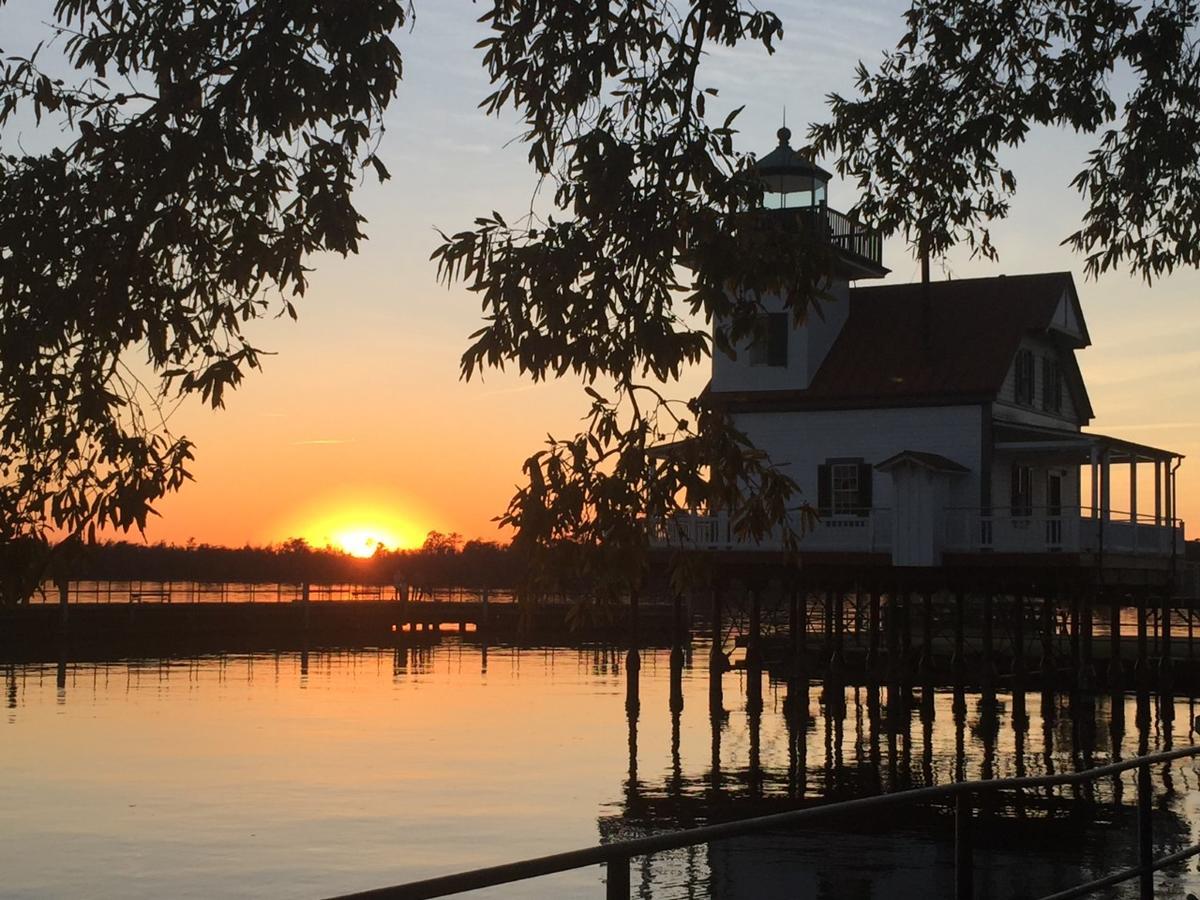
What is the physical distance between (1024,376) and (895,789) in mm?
16760

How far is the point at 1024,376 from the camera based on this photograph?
43.3 meters

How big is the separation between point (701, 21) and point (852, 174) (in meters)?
7.64

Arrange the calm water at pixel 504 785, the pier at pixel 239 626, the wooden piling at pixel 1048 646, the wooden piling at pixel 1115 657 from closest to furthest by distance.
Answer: the calm water at pixel 504 785
the wooden piling at pixel 1115 657
the wooden piling at pixel 1048 646
the pier at pixel 239 626

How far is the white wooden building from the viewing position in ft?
128

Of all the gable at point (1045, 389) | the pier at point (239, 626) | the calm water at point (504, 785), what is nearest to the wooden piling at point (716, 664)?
the calm water at point (504, 785)

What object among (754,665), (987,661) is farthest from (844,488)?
(754,665)

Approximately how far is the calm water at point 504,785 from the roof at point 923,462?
6663 millimetres

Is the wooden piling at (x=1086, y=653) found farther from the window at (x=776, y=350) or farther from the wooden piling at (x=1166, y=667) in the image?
the window at (x=776, y=350)

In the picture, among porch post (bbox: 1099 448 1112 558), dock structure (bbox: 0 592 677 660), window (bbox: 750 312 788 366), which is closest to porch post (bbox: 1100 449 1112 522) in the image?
porch post (bbox: 1099 448 1112 558)

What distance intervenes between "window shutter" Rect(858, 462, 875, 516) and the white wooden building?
46 millimetres

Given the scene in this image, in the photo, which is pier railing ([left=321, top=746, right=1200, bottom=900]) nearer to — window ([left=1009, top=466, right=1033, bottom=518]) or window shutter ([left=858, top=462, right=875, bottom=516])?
window shutter ([left=858, top=462, right=875, bottom=516])

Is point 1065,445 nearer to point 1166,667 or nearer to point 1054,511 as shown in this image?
point 1054,511

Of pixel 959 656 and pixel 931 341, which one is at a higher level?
pixel 931 341

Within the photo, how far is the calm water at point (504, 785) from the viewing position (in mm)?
21641
